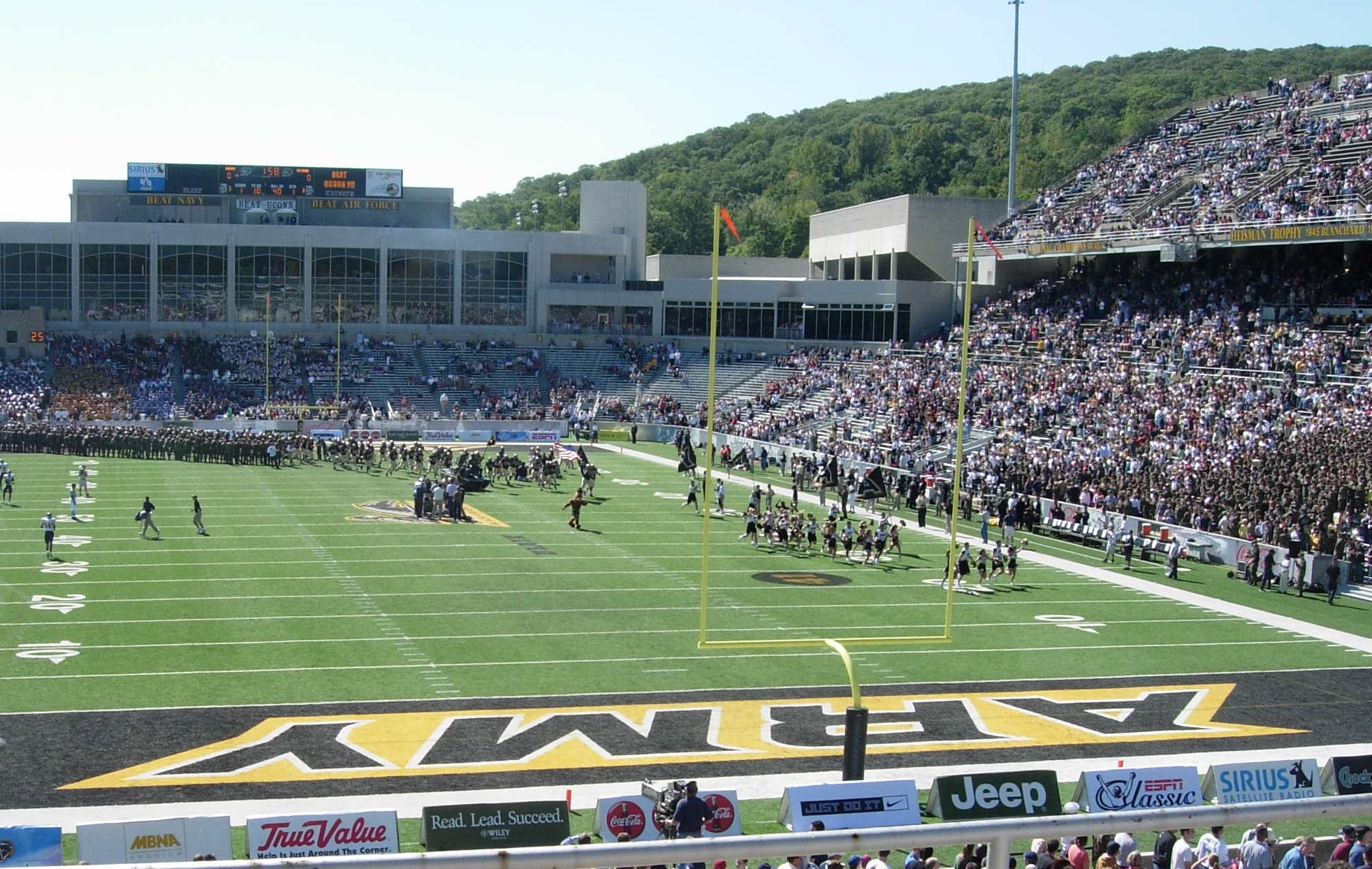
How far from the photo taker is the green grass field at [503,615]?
19.0m

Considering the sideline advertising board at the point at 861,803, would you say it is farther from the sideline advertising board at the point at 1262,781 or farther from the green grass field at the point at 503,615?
the green grass field at the point at 503,615

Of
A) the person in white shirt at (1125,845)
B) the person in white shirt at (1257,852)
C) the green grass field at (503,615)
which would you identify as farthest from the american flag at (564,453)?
the person in white shirt at (1257,852)

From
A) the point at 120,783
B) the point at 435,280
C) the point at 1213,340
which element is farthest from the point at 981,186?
the point at 120,783

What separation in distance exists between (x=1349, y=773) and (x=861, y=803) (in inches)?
204

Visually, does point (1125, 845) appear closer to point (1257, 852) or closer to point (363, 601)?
point (1257, 852)

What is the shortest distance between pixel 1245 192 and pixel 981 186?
5940cm

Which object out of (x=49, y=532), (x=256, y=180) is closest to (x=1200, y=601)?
(x=49, y=532)

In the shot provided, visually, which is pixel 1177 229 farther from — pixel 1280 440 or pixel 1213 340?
pixel 1280 440

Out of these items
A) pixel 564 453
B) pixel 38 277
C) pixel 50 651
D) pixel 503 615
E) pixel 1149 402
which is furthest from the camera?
pixel 38 277

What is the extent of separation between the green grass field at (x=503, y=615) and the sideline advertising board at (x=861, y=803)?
6.46 m

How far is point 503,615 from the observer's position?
904 inches

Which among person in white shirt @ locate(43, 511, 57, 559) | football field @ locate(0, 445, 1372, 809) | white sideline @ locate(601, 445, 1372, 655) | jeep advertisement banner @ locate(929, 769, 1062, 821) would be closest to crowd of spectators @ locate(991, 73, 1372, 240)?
white sideline @ locate(601, 445, 1372, 655)

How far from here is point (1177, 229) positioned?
4481 cm

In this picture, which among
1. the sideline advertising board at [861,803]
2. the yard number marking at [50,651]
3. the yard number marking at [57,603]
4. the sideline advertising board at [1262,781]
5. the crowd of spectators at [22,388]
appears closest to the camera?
the sideline advertising board at [861,803]
